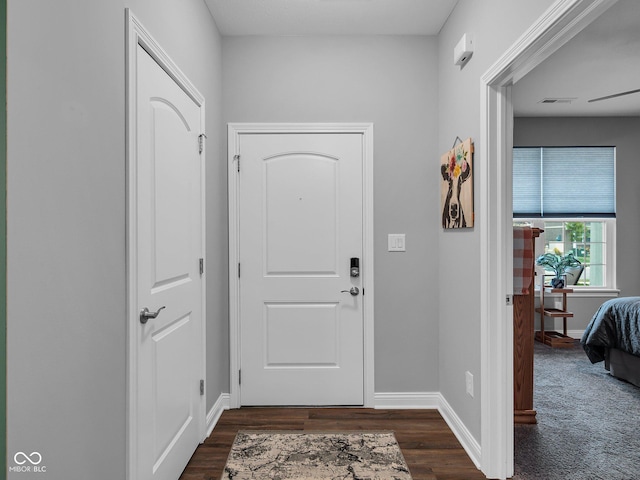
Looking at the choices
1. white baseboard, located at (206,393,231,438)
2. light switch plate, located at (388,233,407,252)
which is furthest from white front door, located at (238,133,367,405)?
light switch plate, located at (388,233,407,252)

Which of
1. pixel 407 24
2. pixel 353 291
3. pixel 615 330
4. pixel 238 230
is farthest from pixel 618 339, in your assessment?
pixel 238 230

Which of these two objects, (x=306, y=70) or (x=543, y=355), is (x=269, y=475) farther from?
(x=543, y=355)

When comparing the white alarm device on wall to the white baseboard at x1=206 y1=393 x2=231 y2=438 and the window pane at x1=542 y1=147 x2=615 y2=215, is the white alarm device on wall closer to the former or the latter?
the white baseboard at x1=206 y1=393 x2=231 y2=438

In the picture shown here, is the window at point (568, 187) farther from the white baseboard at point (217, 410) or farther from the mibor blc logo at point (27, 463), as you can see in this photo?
the mibor blc logo at point (27, 463)

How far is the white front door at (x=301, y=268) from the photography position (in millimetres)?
3113

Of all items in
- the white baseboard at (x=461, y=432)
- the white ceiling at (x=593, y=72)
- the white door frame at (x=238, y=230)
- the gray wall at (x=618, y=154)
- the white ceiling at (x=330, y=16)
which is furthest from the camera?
the gray wall at (x=618, y=154)

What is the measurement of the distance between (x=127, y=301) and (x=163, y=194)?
0.57 metres

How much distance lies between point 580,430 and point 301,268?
2111 mm

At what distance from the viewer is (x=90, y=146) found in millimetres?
1341

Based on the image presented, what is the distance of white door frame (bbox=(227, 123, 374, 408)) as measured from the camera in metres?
3.11

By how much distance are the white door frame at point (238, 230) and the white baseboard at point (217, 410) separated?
7 cm

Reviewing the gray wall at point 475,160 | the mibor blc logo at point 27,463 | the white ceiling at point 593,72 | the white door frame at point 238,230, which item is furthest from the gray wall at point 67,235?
the white ceiling at point 593,72

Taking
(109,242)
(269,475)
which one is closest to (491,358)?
(269,475)

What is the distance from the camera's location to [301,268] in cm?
312
